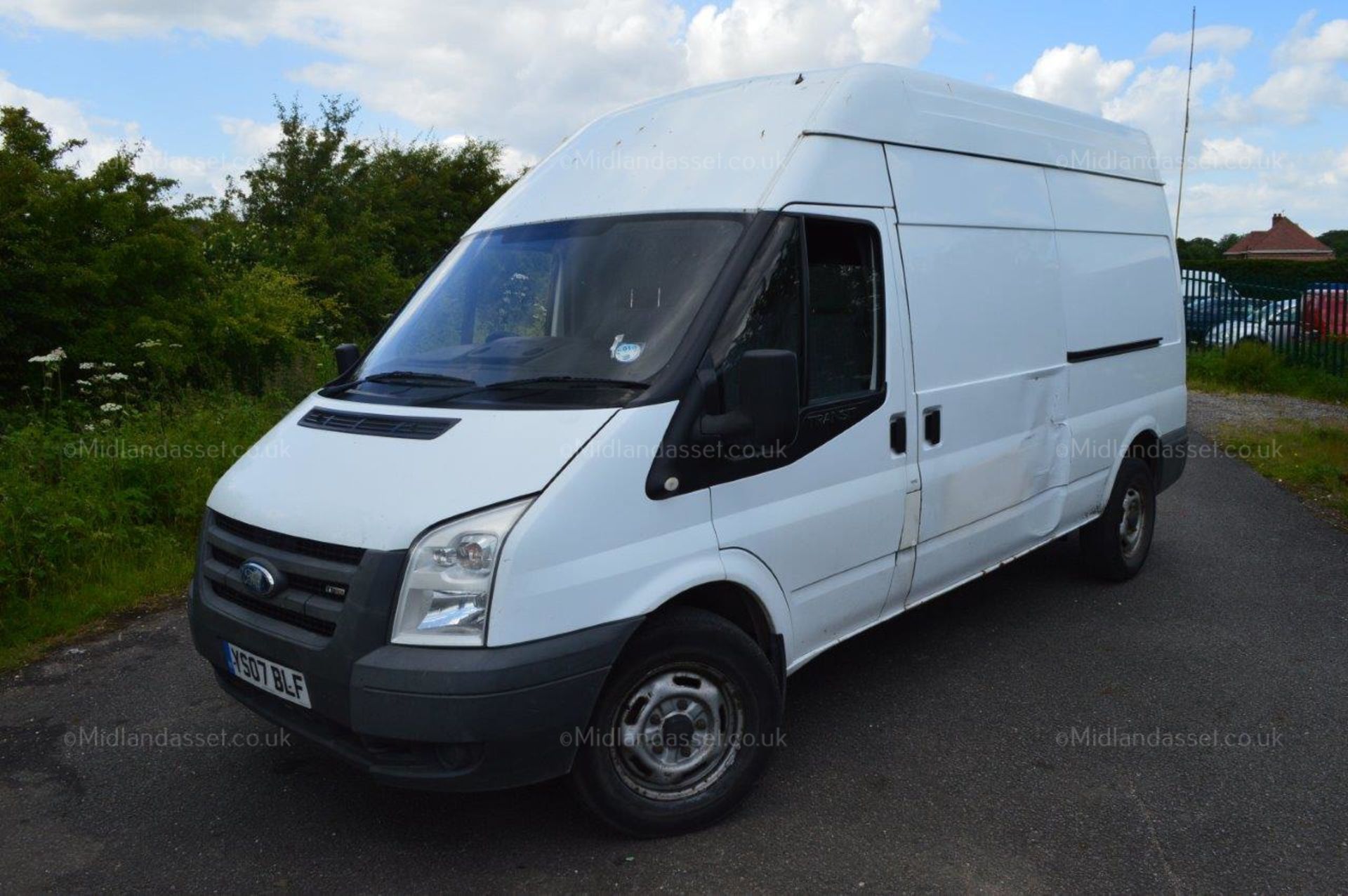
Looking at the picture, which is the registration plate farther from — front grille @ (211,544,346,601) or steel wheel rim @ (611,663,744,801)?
steel wheel rim @ (611,663,744,801)

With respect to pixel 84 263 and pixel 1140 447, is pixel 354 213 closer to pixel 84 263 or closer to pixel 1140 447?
pixel 84 263

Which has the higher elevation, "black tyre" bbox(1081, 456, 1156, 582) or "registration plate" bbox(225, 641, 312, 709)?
"registration plate" bbox(225, 641, 312, 709)

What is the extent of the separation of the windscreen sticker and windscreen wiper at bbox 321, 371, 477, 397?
0.51 m

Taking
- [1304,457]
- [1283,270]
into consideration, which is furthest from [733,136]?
[1283,270]

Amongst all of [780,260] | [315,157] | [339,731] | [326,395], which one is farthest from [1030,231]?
[315,157]

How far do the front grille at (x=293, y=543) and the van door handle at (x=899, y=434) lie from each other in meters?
2.09

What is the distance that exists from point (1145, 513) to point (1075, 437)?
53.4 inches

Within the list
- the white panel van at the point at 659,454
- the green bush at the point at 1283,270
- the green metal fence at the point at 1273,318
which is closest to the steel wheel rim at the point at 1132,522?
the white panel van at the point at 659,454

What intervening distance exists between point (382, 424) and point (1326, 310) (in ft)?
51.8

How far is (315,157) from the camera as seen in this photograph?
716 inches

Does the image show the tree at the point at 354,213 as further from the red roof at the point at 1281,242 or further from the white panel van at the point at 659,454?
the red roof at the point at 1281,242

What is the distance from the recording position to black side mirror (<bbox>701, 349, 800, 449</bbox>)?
3.15 meters

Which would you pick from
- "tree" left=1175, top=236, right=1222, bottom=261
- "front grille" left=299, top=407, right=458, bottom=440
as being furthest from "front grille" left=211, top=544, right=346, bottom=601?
"tree" left=1175, top=236, right=1222, bottom=261

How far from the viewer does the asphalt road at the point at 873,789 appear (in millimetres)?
3229
